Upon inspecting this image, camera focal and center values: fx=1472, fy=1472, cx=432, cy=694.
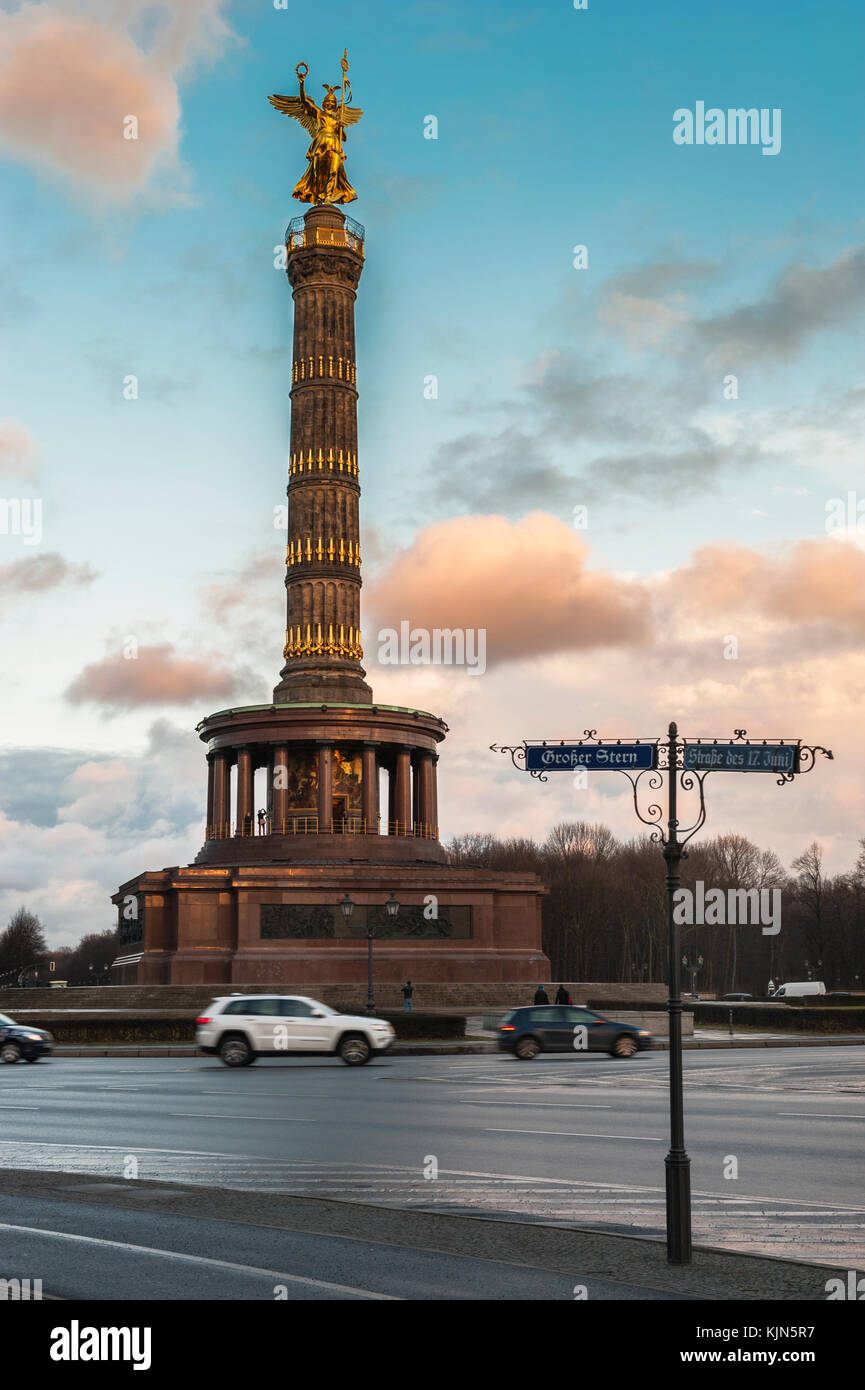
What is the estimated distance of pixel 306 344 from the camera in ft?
211

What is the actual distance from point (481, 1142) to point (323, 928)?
39484 millimetres

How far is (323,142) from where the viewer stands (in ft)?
221

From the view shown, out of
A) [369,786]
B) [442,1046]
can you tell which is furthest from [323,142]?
[442,1046]

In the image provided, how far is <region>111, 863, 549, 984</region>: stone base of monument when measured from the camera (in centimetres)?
5422

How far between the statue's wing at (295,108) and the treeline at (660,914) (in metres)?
52.7

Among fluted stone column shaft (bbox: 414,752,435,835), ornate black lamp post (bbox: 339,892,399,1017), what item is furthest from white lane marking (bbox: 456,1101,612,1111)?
fluted stone column shaft (bbox: 414,752,435,835)

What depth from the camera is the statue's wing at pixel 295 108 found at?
67312 mm

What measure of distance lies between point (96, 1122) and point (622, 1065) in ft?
49.5

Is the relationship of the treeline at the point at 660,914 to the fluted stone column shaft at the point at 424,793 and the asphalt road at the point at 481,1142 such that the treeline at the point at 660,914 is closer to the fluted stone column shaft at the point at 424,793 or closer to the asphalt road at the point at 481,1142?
the fluted stone column shaft at the point at 424,793

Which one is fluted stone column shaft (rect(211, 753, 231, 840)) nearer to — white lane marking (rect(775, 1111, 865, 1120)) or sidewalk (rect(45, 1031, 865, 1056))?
sidewalk (rect(45, 1031, 865, 1056))

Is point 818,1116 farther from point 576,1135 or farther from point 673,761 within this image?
point 673,761

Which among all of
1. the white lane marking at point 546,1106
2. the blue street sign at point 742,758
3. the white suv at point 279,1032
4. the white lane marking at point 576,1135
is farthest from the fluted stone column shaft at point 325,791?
the blue street sign at point 742,758
